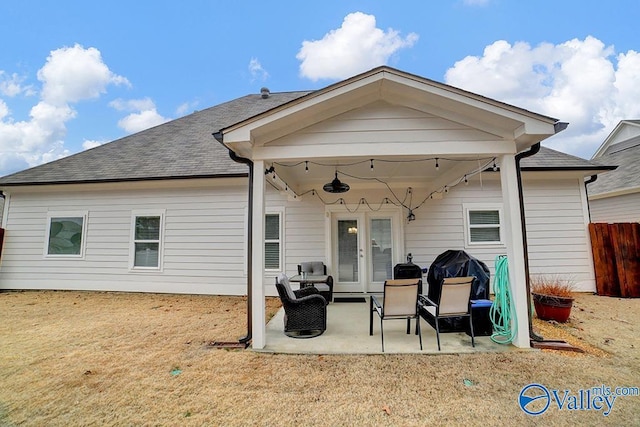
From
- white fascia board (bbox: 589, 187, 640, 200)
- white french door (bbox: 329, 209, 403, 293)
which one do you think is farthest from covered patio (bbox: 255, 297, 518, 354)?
white fascia board (bbox: 589, 187, 640, 200)

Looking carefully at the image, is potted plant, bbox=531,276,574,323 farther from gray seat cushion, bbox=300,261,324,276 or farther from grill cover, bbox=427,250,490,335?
gray seat cushion, bbox=300,261,324,276

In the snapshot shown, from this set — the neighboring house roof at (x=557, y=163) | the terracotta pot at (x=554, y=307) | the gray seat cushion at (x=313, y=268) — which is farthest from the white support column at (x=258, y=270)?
the neighboring house roof at (x=557, y=163)

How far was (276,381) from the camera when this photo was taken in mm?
2842

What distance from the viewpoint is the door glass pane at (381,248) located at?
699 centimetres

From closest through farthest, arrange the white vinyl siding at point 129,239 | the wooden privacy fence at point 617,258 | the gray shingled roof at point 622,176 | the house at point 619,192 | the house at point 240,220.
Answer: the wooden privacy fence at point 617,258
the house at point 240,220
the white vinyl siding at point 129,239
the house at point 619,192
the gray shingled roof at point 622,176

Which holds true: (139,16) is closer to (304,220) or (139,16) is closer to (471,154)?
(304,220)

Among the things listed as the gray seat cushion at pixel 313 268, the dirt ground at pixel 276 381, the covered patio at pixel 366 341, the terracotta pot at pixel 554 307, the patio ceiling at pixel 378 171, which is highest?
the patio ceiling at pixel 378 171

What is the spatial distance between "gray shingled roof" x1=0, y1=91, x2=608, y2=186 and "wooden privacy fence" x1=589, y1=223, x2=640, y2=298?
1526 millimetres

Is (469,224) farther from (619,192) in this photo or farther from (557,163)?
(619,192)

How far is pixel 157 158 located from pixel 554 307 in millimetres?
9830

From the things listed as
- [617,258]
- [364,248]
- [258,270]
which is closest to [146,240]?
[258,270]

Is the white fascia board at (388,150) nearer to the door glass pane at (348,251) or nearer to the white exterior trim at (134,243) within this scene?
the door glass pane at (348,251)

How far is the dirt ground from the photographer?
89.7 inches

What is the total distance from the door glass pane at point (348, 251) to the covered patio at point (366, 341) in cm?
222
